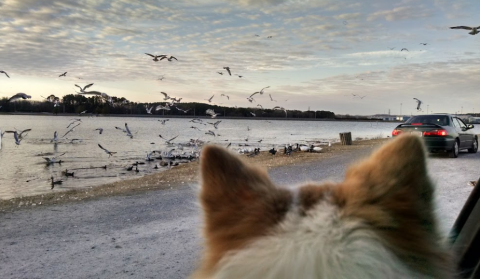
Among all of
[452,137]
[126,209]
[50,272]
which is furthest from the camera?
[452,137]

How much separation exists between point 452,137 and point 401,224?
2141 cm

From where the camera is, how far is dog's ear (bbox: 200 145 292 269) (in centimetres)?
110

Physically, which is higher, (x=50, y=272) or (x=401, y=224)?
(x=401, y=224)

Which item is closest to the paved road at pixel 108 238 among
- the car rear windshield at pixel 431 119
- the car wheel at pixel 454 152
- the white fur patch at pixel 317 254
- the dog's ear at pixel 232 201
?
the dog's ear at pixel 232 201

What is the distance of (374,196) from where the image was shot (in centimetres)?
108

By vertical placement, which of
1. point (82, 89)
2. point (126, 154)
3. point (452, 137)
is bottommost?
point (126, 154)

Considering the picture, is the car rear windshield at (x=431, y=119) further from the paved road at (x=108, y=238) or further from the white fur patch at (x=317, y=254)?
the white fur patch at (x=317, y=254)

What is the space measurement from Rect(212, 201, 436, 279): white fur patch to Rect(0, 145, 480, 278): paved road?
2529mm

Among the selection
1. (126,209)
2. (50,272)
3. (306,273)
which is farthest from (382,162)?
(126,209)

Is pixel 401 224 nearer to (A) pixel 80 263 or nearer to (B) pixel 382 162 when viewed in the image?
(B) pixel 382 162

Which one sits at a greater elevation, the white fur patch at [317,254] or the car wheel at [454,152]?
the white fur patch at [317,254]

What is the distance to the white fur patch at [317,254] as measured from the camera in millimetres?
924

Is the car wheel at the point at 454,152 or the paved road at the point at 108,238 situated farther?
the car wheel at the point at 454,152

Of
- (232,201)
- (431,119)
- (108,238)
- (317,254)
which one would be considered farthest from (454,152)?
(317,254)
